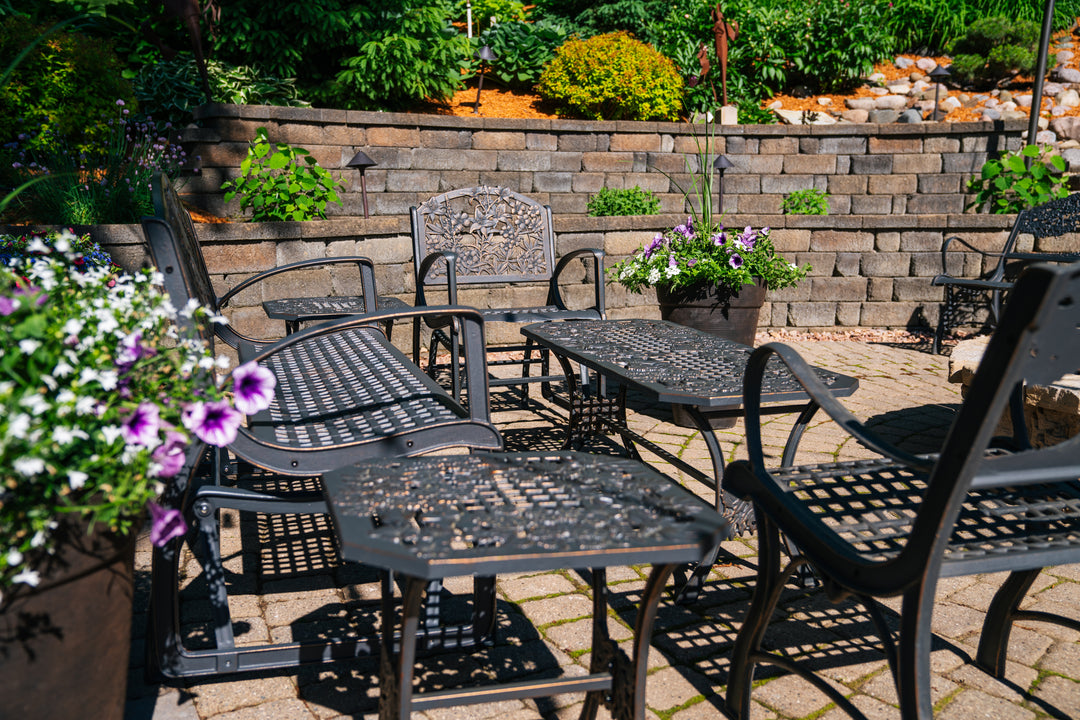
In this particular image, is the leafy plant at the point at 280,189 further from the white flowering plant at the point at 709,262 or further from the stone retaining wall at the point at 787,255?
the white flowering plant at the point at 709,262

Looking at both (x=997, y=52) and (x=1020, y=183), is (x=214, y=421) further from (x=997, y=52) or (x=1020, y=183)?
(x=997, y=52)

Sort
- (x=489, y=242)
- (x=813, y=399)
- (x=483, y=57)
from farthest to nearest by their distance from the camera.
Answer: (x=483, y=57) < (x=489, y=242) < (x=813, y=399)

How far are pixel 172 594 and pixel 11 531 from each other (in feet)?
2.70

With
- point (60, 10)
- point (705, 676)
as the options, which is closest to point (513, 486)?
point (705, 676)

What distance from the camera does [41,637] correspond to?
3.65 feet

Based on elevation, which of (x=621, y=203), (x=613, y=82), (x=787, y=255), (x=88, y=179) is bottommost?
(x=787, y=255)

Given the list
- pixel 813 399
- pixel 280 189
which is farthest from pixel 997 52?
pixel 813 399

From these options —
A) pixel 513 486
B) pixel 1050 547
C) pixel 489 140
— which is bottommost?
pixel 1050 547

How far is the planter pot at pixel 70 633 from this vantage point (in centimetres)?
109

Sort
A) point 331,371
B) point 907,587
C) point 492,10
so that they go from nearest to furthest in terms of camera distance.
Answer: point 907,587
point 331,371
point 492,10

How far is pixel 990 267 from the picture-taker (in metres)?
6.95

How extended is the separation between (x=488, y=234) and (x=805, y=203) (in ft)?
17.3

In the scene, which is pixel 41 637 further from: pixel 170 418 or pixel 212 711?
pixel 212 711

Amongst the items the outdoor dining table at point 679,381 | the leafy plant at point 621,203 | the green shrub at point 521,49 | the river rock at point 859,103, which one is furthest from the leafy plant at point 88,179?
the river rock at point 859,103
